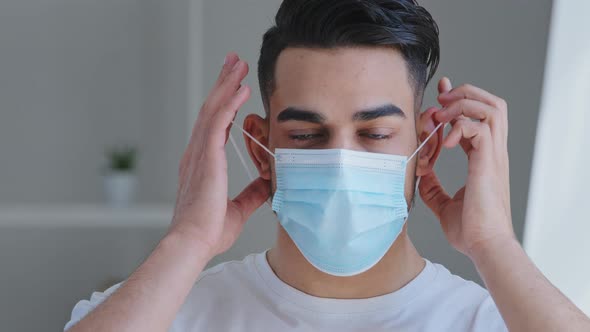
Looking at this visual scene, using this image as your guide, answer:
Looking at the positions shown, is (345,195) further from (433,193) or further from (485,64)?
(485,64)

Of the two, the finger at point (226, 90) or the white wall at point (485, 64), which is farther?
the white wall at point (485, 64)

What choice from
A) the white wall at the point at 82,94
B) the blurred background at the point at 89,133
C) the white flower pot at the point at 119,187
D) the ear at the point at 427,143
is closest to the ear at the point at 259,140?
the ear at the point at 427,143

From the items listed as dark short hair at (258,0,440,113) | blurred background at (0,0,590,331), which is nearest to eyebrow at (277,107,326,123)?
dark short hair at (258,0,440,113)

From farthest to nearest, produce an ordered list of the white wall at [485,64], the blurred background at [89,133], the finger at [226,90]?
the blurred background at [89,133] → the white wall at [485,64] → the finger at [226,90]

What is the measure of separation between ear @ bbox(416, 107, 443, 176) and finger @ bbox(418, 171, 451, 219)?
71mm

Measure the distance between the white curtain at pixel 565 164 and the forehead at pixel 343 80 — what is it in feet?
1.60

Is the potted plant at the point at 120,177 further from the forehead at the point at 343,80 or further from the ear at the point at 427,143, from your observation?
the ear at the point at 427,143

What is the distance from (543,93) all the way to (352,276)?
2.47 feet

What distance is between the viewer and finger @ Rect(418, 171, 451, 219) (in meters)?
1.42

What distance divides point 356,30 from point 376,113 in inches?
7.9

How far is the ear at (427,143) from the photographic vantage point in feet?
4.58

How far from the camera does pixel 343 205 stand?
4.07 feet

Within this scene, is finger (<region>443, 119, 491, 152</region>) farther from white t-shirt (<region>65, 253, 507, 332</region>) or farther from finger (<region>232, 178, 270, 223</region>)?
finger (<region>232, 178, 270, 223</region>)

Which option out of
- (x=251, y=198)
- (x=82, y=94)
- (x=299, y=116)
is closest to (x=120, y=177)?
(x=82, y=94)
